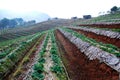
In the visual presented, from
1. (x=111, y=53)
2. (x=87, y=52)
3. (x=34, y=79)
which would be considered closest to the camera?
(x=34, y=79)

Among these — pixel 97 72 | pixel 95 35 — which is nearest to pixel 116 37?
pixel 95 35

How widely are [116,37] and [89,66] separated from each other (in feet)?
27.6

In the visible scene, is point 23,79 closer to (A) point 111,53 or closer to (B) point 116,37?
(A) point 111,53

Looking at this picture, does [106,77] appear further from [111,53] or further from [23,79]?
[23,79]

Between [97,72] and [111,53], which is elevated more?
[111,53]

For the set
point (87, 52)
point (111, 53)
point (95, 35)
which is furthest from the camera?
point (95, 35)

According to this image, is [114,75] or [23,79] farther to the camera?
[23,79]

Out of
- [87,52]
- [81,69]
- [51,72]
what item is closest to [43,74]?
[51,72]

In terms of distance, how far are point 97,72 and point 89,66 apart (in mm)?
2446

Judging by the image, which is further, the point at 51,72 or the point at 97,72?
the point at 51,72

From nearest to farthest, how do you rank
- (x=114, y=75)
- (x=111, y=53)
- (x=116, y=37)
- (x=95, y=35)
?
(x=114, y=75)
(x=111, y=53)
(x=116, y=37)
(x=95, y=35)

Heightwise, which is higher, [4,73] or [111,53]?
[111,53]

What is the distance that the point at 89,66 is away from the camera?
1877 cm

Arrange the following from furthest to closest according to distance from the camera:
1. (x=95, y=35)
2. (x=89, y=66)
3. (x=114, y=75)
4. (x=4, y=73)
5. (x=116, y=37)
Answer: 1. (x=95, y=35)
2. (x=116, y=37)
3. (x=4, y=73)
4. (x=89, y=66)
5. (x=114, y=75)
